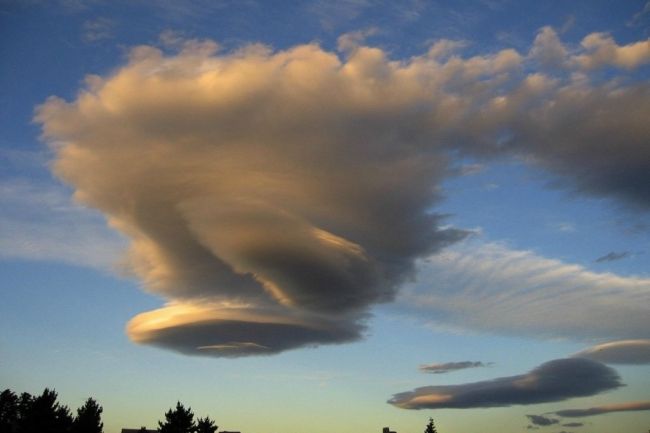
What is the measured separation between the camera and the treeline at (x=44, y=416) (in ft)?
246

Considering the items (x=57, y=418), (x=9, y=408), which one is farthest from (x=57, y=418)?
(x=9, y=408)

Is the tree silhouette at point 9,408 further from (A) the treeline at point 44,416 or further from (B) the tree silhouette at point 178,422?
(B) the tree silhouette at point 178,422

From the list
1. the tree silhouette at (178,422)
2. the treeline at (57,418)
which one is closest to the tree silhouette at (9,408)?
the treeline at (57,418)

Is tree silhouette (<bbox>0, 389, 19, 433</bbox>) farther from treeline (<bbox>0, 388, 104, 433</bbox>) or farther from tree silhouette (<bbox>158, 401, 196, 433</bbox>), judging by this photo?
tree silhouette (<bbox>158, 401, 196, 433</bbox>)

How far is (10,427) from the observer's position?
3497 inches

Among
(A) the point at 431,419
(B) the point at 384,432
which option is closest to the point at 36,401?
(A) the point at 431,419

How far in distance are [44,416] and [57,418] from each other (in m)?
3.00

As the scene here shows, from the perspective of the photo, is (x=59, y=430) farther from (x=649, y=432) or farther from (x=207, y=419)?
(x=649, y=432)

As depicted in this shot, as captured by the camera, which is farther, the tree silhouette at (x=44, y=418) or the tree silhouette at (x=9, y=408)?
the tree silhouette at (x=9, y=408)

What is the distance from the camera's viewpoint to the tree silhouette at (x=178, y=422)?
81125mm

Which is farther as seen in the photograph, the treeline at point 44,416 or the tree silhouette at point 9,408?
→ the tree silhouette at point 9,408

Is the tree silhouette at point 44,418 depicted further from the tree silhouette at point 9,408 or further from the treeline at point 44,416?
the tree silhouette at point 9,408

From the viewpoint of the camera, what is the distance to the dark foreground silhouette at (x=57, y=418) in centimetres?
7512

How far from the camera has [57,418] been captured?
78062mm
